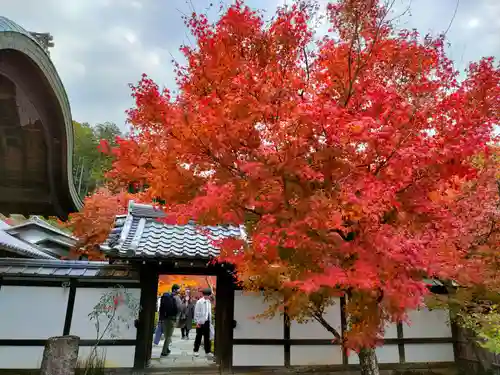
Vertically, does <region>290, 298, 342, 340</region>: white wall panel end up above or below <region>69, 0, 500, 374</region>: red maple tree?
below

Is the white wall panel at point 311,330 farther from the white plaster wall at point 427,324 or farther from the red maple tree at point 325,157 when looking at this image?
the red maple tree at point 325,157

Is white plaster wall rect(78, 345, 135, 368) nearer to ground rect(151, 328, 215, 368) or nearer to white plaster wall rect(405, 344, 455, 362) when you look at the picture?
ground rect(151, 328, 215, 368)

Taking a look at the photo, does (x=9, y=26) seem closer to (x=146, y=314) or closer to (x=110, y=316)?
(x=110, y=316)

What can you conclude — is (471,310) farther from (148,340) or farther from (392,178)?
(148,340)

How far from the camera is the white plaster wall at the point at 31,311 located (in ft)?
27.0

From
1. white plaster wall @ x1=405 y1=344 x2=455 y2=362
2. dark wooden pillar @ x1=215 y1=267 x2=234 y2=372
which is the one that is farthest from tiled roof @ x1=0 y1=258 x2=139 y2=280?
white plaster wall @ x1=405 y1=344 x2=455 y2=362

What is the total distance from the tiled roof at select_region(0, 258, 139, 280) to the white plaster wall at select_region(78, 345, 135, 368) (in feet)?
5.51

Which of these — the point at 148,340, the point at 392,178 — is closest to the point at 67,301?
the point at 148,340

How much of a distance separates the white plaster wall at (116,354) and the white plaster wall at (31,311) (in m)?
0.98

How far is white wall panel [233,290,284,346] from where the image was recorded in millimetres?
9062

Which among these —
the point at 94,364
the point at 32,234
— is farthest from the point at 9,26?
the point at 32,234

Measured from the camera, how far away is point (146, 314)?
882 centimetres

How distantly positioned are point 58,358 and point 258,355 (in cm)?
533

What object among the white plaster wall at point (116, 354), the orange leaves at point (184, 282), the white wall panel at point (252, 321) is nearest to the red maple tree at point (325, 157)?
the white wall panel at point (252, 321)
